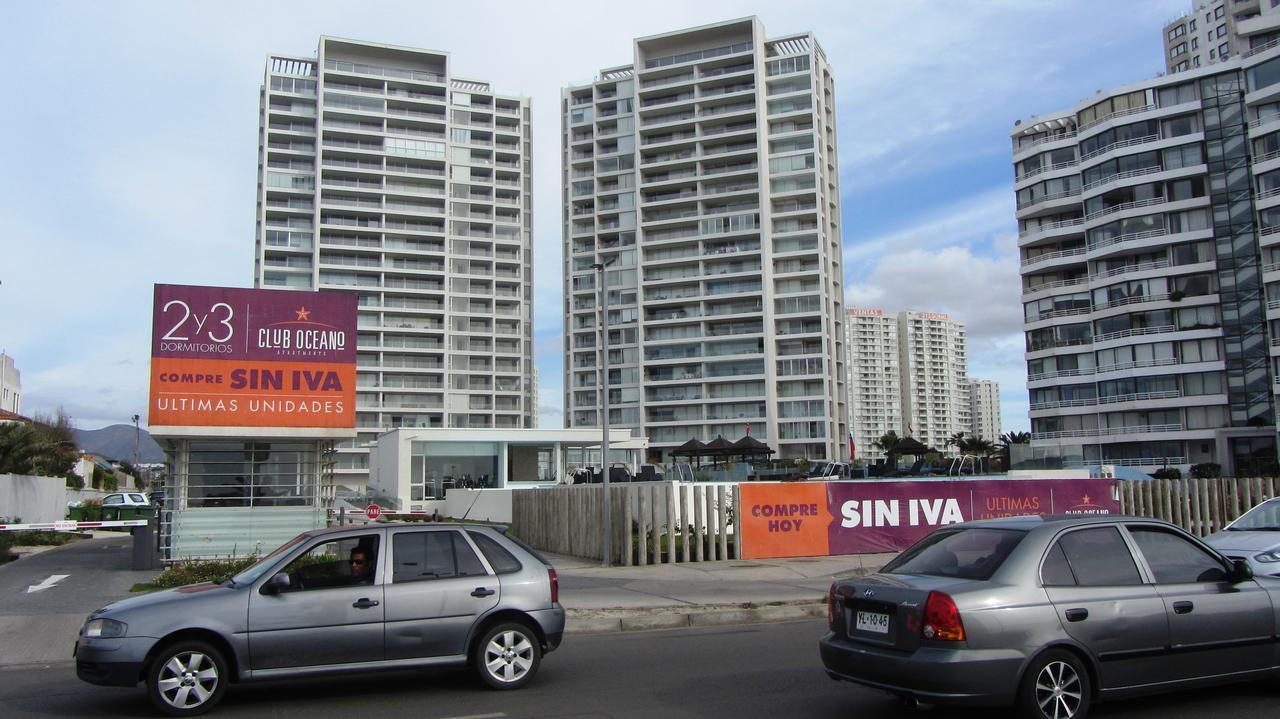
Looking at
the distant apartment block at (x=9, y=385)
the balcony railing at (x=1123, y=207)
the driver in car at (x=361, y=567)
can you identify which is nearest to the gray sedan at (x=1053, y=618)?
the driver in car at (x=361, y=567)

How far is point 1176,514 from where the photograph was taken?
2270 centimetres

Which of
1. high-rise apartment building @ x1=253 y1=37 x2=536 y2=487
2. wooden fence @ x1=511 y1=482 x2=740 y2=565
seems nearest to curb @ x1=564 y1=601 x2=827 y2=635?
wooden fence @ x1=511 y1=482 x2=740 y2=565

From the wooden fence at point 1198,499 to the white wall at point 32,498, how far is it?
33.4 metres

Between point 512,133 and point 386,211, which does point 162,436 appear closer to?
point 386,211

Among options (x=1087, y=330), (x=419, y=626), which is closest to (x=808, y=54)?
(x=1087, y=330)

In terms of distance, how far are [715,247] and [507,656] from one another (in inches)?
3326

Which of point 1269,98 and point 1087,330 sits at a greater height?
point 1269,98

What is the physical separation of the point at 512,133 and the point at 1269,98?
216 ft

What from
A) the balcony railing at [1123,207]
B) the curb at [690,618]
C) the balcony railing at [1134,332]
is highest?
the balcony railing at [1123,207]

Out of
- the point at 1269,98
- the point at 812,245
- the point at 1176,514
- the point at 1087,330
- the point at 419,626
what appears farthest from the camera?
the point at 812,245

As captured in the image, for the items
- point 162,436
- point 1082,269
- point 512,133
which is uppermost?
point 512,133

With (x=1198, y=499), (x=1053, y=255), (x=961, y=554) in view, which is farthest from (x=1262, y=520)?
(x=1053, y=255)

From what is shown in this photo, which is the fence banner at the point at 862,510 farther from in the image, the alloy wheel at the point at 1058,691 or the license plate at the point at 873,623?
the alloy wheel at the point at 1058,691

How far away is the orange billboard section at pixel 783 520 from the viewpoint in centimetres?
1967
